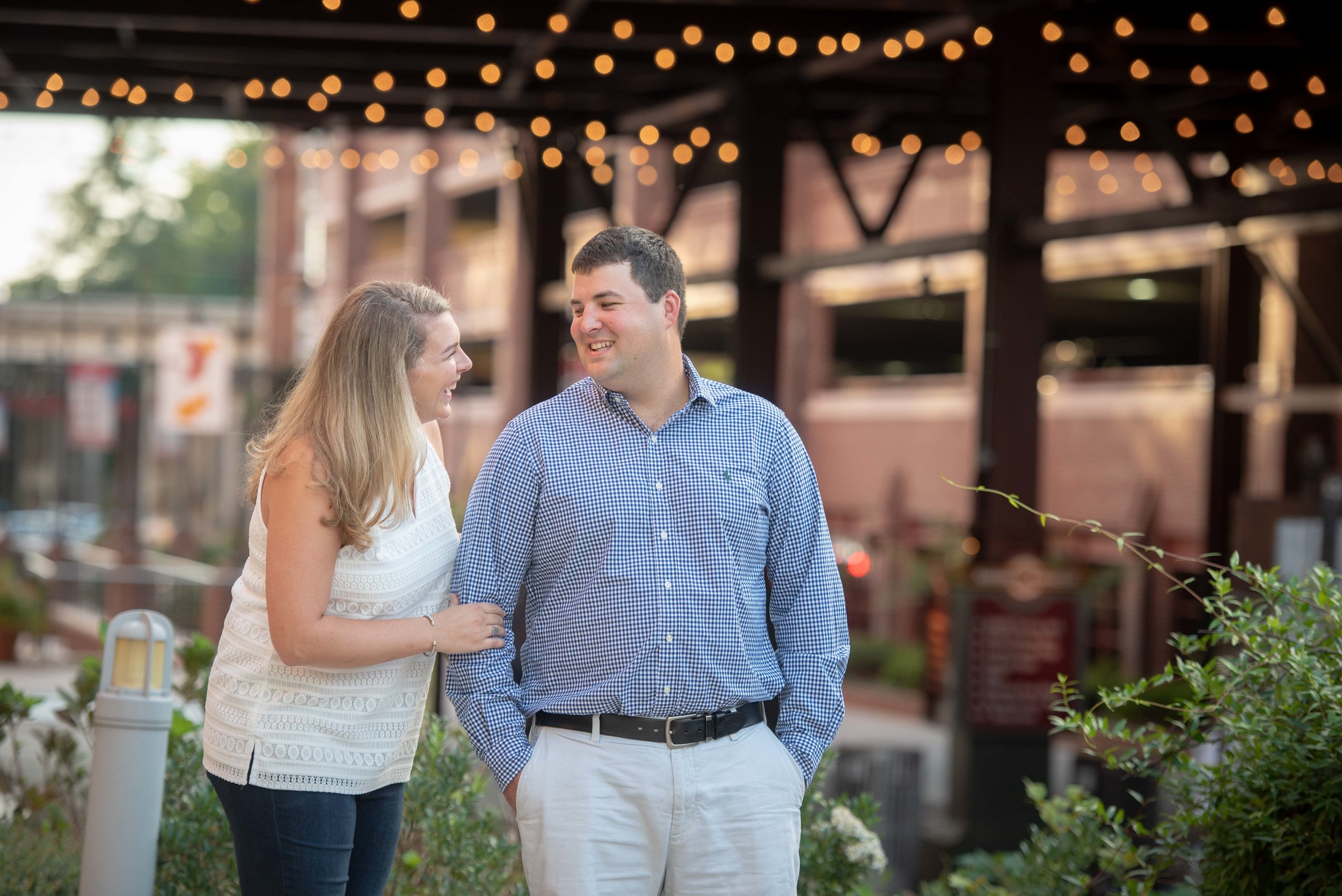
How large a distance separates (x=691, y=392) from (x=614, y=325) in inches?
10.1

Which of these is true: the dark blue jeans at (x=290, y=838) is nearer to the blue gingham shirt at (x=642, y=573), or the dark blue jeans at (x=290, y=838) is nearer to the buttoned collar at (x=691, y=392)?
the blue gingham shirt at (x=642, y=573)

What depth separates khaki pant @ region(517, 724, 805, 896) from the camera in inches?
106

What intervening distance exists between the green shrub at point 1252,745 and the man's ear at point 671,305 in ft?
2.80

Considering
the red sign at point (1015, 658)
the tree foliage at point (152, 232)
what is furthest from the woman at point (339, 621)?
the tree foliage at point (152, 232)

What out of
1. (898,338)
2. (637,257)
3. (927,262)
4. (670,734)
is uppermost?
(898,338)

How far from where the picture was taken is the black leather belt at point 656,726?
2.74m

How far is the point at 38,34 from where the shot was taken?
1068 centimetres

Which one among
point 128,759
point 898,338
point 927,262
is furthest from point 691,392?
point 898,338

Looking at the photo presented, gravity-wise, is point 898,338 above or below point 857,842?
above

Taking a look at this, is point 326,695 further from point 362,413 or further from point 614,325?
point 614,325

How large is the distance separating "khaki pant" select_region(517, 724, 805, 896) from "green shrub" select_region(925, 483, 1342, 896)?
0.77m

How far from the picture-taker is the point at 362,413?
264cm

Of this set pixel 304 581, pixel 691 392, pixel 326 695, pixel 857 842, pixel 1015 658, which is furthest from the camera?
pixel 1015 658

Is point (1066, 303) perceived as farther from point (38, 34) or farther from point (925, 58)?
point (38, 34)
